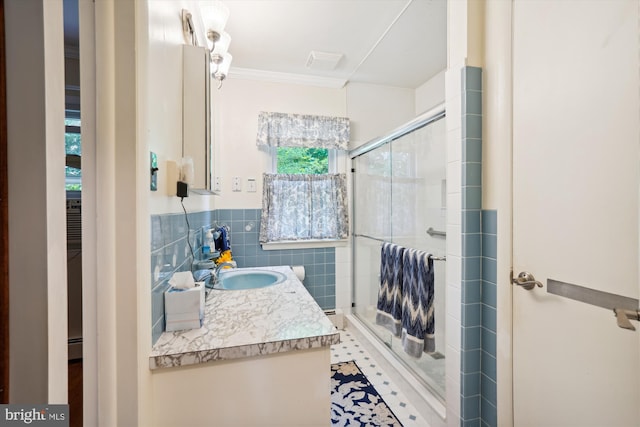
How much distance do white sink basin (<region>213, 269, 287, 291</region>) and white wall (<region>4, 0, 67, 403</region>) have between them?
1302 millimetres

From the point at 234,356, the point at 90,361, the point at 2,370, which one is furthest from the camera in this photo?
the point at 234,356

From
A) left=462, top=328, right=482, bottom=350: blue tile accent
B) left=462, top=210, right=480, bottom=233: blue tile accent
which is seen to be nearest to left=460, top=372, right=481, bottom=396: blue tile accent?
left=462, top=328, right=482, bottom=350: blue tile accent

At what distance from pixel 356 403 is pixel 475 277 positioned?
1.06m

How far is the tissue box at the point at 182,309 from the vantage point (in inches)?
40.1

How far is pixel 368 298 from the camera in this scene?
2576mm

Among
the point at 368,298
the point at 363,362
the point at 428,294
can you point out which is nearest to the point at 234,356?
the point at 428,294

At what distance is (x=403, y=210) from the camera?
2176 mm

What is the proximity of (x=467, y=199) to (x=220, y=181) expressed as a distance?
1.99 m

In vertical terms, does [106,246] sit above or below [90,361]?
above

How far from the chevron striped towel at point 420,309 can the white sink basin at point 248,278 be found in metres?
0.80

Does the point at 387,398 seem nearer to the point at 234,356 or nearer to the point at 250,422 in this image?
the point at 250,422

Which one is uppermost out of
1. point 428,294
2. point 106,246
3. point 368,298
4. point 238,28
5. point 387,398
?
point 238,28

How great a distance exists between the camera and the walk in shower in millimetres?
1808

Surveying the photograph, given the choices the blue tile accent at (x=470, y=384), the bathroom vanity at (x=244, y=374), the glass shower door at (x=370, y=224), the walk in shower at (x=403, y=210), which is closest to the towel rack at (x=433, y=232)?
the walk in shower at (x=403, y=210)
